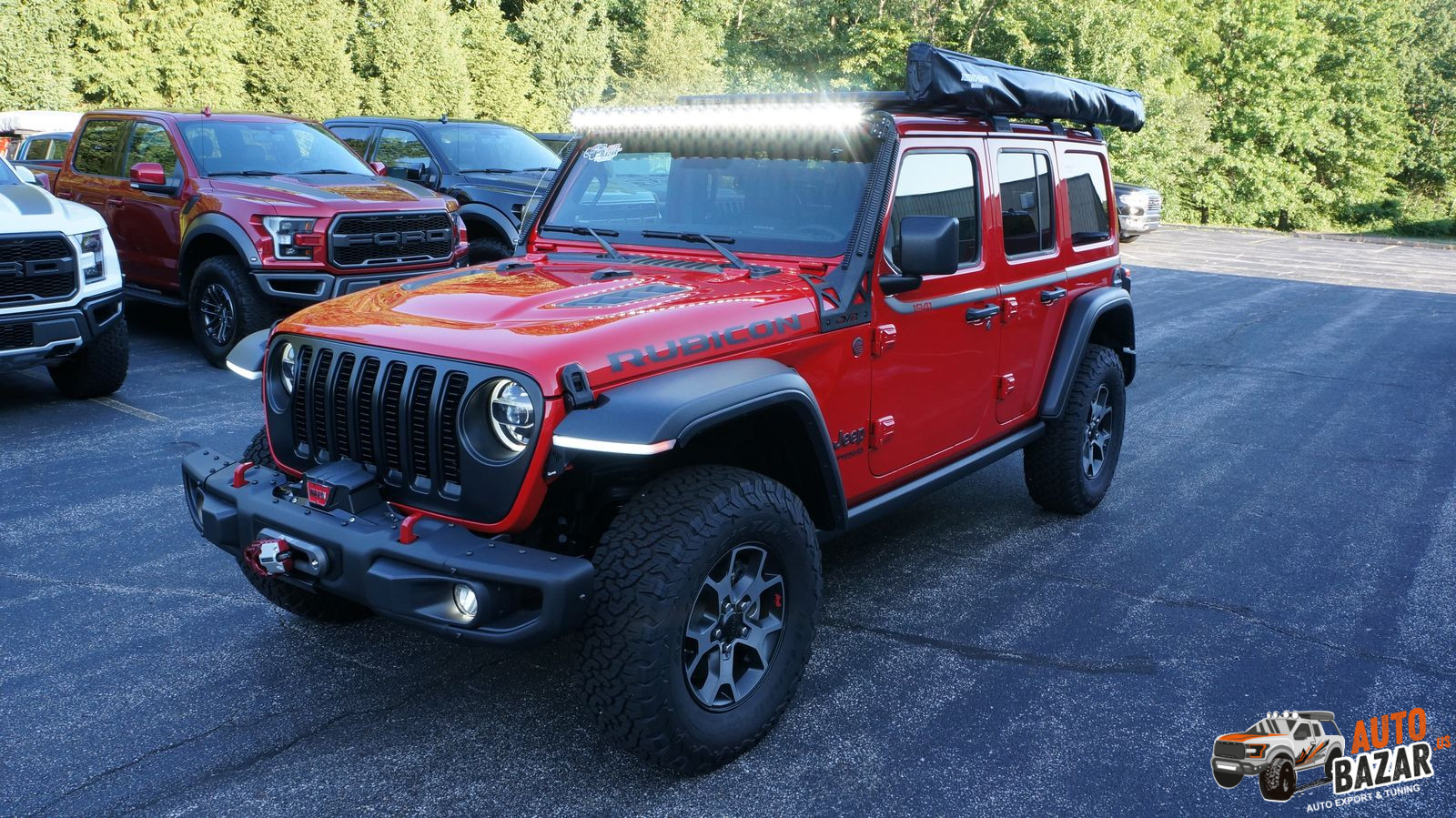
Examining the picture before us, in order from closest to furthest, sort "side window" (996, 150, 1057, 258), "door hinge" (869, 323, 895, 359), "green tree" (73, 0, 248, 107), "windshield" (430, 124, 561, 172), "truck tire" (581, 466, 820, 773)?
1. "truck tire" (581, 466, 820, 773)
2. "door hinge" (869, 323, 895, 359)
3. "side window" (996, 150, 1057, 258)
4. "windshield" (430, 124, 561, 172)
5. "green tree" (73, 0, 248, 107)

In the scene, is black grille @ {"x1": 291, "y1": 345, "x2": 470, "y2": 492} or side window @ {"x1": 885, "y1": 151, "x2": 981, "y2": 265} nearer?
black grille @ {"x1": 291, "y1": 345, "x2": 470, "y2": 492}

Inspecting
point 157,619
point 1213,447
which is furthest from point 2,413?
point 1213,447

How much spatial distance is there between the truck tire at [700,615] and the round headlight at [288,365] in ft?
4.05

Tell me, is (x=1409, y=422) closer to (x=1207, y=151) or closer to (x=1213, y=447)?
(x=1213, y=447)

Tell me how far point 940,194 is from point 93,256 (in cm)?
561

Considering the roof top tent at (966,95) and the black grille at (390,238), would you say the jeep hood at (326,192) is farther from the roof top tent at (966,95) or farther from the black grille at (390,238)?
the roof top tent at (966,95)

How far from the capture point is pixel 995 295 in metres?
4.80

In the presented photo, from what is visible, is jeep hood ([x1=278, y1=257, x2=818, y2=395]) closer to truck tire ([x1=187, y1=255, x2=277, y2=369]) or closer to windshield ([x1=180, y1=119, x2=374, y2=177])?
truck tire ([x1=187, y1=255, x2=277, y2=369])

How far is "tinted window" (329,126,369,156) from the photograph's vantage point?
1221 centimetres

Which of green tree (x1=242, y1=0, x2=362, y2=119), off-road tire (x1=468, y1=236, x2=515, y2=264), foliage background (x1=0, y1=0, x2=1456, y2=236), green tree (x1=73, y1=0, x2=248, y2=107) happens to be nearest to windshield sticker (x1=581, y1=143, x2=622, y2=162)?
off-road tire (x1=468, y1=236, x2=515, y2=264)

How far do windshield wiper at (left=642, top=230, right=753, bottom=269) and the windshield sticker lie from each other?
49 cm

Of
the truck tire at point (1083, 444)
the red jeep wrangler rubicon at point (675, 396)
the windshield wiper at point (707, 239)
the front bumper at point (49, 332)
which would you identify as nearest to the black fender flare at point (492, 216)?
the front bumper at point (49, 332)

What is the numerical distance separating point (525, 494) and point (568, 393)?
30 cm

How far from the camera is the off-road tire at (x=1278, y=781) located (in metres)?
3.39
